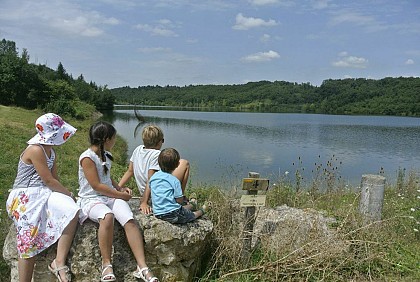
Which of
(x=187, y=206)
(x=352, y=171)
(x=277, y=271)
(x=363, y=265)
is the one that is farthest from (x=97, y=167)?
(x=352, y=171)

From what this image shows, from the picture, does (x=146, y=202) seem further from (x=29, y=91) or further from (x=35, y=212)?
(x=29, y=91)

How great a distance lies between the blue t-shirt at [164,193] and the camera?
3.37m

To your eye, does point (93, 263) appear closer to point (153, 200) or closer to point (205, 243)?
point (153, 200)

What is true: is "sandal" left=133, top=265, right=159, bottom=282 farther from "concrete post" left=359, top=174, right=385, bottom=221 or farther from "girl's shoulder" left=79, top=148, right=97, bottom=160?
"concrete post" left=359, top=174, right=385, bottom=221

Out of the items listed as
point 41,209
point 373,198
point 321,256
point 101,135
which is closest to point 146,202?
point 101,135

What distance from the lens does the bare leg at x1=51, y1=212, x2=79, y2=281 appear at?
2928 mm

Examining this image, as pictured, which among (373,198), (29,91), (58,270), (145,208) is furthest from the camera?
(29,91)

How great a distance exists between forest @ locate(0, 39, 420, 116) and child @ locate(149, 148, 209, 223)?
114 ft

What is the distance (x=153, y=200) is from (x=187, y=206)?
14.5 inches

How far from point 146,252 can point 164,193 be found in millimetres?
545

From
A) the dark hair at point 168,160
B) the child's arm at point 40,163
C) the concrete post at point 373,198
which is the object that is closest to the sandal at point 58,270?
the child's arm at point 40,163

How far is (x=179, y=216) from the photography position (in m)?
3.39

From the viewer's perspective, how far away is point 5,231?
3.85 m

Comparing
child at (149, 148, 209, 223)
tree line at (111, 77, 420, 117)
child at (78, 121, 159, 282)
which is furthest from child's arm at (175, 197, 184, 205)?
tree line at (111, 77, 420, 117)
